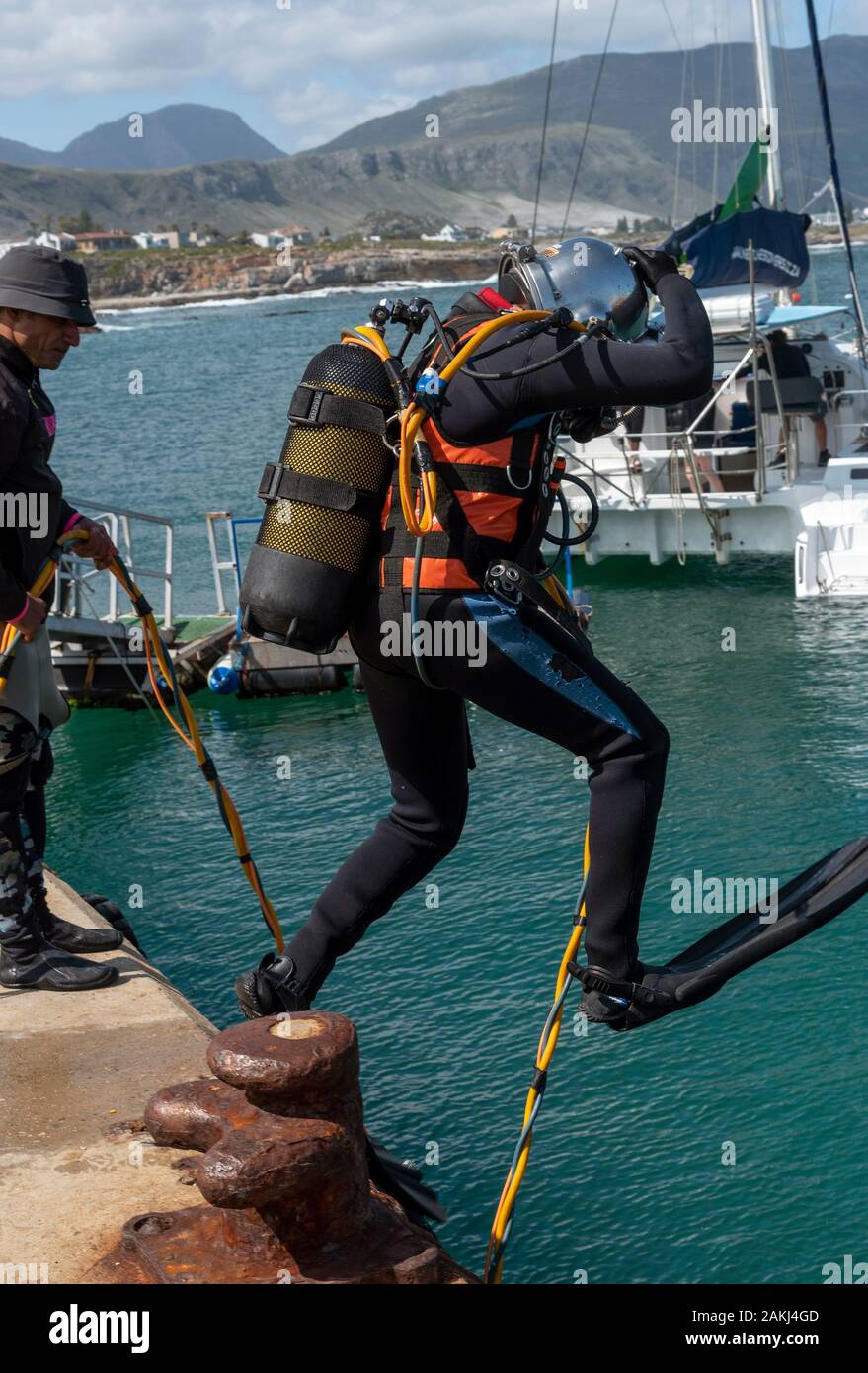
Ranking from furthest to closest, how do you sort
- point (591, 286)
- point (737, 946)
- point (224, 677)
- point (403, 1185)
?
point (224, 677)
point (403, 1185)
point (737, 946)
point (591, 286)

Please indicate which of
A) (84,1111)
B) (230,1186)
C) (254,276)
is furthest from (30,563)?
(254,276)

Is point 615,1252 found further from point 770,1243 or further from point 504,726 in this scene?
point 504,726

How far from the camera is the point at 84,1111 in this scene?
5273 millimetres

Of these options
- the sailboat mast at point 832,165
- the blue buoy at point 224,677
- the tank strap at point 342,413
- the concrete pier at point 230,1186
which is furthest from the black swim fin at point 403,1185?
the sailboat mast at point 832,165

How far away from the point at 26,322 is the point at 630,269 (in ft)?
8.03

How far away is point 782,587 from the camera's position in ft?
71.2

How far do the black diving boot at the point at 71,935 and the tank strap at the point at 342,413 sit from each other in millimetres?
2952

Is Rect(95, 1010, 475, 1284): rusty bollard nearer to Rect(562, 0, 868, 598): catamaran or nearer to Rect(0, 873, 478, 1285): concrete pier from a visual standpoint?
Rect(0, 873, 478, 1285): concrete pier

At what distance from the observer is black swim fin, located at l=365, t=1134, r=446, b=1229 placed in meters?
5.05

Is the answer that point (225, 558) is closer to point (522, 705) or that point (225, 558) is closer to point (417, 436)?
point (522, 705)

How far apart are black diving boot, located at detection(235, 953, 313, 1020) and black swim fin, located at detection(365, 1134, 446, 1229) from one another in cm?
50

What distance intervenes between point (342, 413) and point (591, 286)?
84 centimetres

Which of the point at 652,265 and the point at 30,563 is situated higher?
the point at 652,265

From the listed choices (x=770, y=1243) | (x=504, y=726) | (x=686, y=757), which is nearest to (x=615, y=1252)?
(x=770, y=1243)
